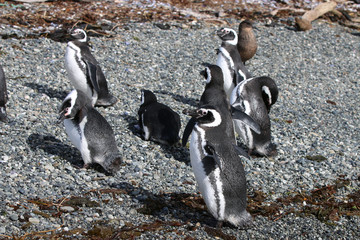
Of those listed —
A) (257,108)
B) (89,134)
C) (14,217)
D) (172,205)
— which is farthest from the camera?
(257,108)

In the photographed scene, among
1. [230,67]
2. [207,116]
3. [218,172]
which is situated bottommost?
[230,67]

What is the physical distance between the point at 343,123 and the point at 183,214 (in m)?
3.81

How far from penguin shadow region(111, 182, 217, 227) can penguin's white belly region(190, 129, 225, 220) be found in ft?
0.66

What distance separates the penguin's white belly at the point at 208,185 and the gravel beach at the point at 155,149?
18 cm

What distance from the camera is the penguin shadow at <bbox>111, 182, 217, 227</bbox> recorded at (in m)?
4.34

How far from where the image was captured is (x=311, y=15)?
12.1 meters

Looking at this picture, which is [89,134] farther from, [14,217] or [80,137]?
[14,217]

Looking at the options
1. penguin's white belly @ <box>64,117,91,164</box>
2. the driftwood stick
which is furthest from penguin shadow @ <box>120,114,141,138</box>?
the driftwood stick

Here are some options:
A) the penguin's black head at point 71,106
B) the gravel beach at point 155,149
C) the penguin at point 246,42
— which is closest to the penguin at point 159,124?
the gravel beach at point 155,149

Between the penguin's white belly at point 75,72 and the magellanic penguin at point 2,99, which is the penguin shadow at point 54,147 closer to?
the magellanic penguin at point 2,99

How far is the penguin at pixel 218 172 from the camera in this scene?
13.6 feet

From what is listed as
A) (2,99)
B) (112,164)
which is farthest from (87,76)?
(112,164)

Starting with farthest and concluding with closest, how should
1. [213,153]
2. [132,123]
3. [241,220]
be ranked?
1. [132,123]
2. [241,220]
3. [213,153]

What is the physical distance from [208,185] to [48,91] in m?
3.49
